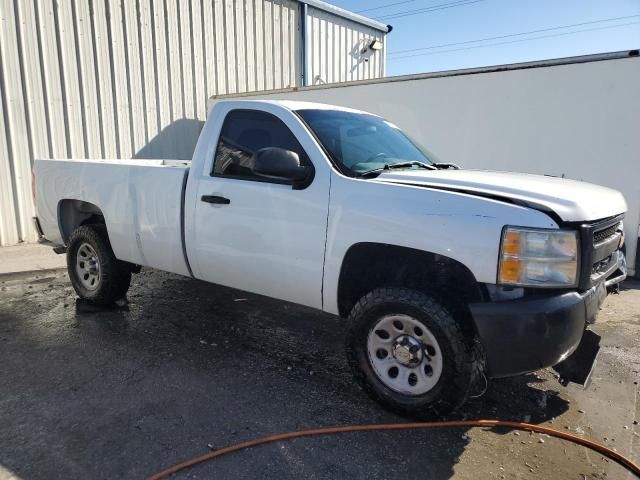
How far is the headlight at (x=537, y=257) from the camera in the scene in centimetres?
265

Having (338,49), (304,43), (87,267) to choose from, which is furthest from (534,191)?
(338,49)

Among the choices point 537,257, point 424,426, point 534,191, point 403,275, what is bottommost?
point 424,426

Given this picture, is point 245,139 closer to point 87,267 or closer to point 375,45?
point 87,267

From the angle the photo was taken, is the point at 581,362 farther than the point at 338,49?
No

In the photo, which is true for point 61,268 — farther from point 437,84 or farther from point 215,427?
point 437,84

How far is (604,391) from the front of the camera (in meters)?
3.62

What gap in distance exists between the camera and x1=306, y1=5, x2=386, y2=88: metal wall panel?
1387 cm

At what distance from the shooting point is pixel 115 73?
31.4 ft

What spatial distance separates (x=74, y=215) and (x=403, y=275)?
3.97 metres

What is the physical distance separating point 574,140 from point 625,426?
16.2ft

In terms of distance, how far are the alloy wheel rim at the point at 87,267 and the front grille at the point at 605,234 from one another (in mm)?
4443

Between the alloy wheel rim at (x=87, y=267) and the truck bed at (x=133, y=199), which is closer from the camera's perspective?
the truck bed at (x=133, y=199)

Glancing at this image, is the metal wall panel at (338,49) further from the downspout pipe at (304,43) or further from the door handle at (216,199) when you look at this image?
the door handle at (216,199)

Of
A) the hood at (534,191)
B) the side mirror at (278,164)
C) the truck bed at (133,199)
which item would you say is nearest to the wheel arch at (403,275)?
the hood at (534,191)
